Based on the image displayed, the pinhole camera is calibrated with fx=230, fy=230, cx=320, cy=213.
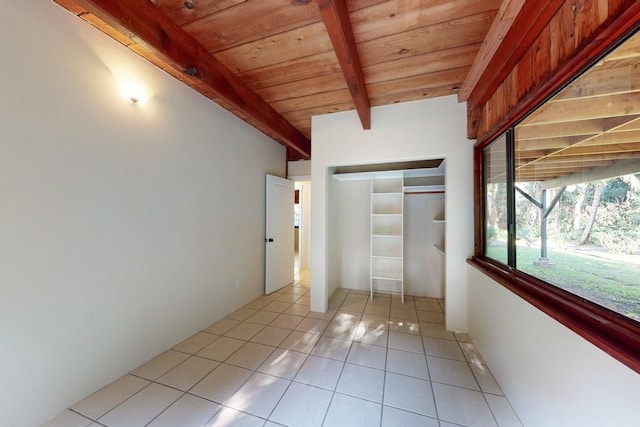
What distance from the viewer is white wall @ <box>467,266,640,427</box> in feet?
2.83

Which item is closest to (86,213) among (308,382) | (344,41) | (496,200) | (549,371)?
(308,382)

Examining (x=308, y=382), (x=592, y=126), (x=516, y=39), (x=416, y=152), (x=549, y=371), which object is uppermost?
(x=516, y=39)

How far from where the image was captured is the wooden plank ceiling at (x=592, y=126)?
3.16 ft

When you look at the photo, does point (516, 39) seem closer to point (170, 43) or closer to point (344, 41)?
point (344, 41)

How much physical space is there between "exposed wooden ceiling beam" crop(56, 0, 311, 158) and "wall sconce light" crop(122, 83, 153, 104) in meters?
0.31

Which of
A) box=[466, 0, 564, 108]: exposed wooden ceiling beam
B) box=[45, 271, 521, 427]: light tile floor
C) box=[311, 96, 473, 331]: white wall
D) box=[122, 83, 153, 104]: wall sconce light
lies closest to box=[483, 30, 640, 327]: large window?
box=[466, 0, 564, 108]: exposed wooden ceiling beam

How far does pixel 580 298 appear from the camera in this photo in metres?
1.15

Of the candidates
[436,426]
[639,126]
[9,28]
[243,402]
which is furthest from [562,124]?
[9,28]

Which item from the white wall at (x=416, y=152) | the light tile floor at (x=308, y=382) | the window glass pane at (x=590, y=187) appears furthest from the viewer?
the white wall at (x=416, y=152)

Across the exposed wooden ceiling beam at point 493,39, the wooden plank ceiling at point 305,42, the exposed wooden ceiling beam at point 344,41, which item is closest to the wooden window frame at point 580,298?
the exposed wooden ceiling beam at point 493,39

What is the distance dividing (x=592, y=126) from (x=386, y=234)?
2810mm

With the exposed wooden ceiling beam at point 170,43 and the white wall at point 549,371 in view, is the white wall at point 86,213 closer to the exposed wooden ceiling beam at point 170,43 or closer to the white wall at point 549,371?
the exposed wooden ceiling beam at point 170,43

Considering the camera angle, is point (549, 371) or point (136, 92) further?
point (136, 92)

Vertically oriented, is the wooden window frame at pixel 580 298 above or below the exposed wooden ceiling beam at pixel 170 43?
below
